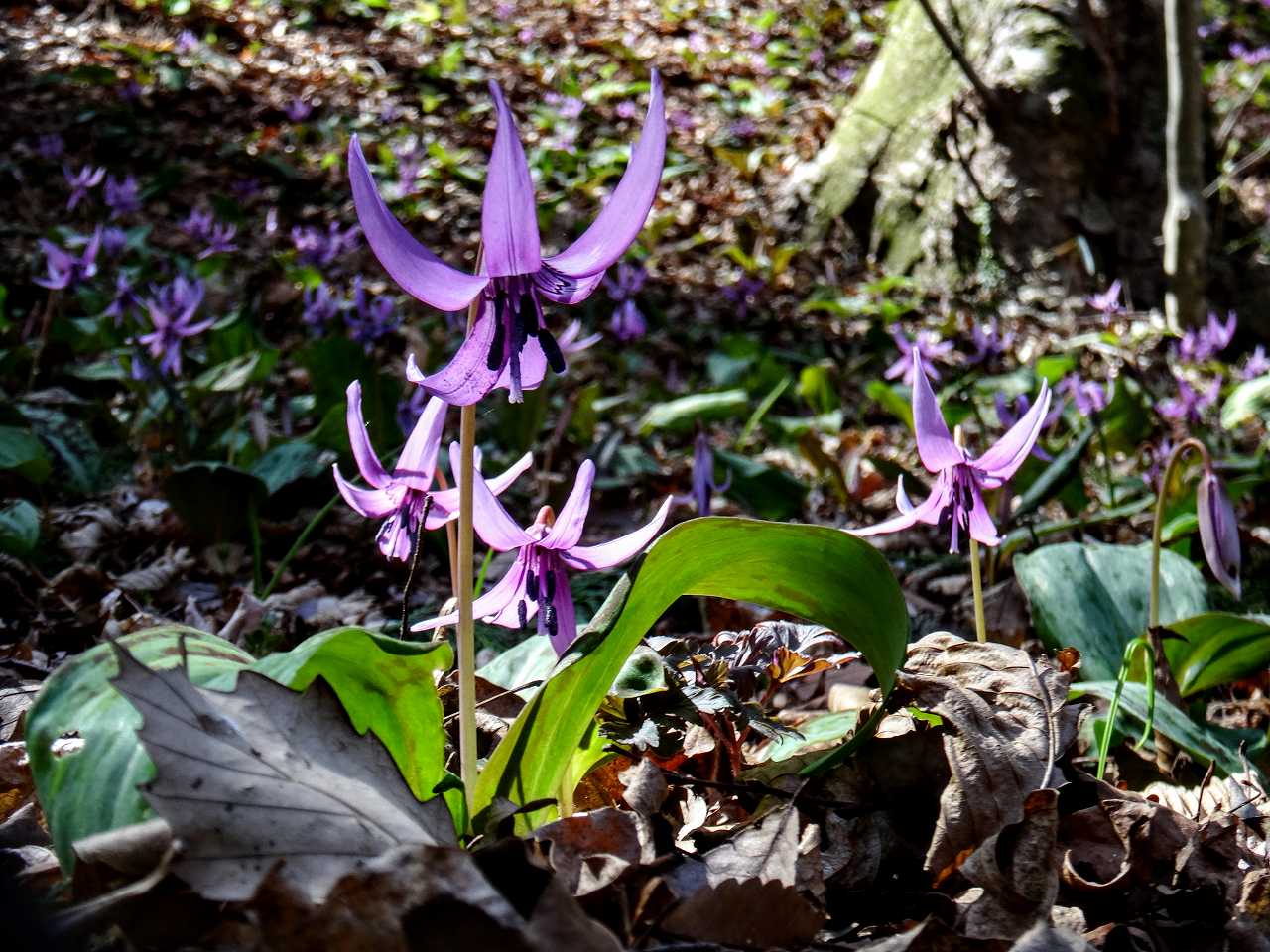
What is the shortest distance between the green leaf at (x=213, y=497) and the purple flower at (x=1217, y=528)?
2.00 m

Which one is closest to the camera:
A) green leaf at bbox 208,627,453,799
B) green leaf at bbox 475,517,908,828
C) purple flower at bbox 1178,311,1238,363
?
green leaf at bbox 208,627,453,799

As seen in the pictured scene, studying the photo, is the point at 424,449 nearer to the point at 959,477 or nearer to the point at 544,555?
the point at 544,555

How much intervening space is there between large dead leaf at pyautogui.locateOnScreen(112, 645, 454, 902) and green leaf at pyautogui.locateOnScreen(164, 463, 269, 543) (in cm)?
172

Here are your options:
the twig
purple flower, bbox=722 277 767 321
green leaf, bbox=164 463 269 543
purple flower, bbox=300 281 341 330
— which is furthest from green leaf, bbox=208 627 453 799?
the twig

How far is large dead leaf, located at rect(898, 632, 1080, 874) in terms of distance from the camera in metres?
1.07

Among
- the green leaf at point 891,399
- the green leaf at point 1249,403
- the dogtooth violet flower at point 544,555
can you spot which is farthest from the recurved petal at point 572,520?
the green leaf at point 1249,403

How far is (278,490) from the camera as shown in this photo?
9.62ft

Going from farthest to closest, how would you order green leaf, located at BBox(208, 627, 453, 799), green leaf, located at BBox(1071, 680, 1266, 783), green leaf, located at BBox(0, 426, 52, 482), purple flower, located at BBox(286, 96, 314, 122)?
purple flower, located at BBox(286, 96, 314, 122) → green leaf, located at BBox(0, 426, 52, 482) → green leaf, located at BBox(1071, 680, 1266, 783) → green leaf, located at BBox(208, 627, 453, 799)

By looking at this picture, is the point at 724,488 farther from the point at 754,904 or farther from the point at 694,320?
the point at 694,320

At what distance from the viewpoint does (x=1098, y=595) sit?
6.54 ft

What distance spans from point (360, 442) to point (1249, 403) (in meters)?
3.64

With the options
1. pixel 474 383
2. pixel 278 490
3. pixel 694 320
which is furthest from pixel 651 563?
pixel 694 320

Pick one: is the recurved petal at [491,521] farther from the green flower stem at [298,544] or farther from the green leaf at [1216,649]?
the green leaf at [1216,649]

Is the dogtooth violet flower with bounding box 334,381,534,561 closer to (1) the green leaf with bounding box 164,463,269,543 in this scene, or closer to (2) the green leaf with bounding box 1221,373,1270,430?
(1) the green leaf with bounding box 164,463,269,543
